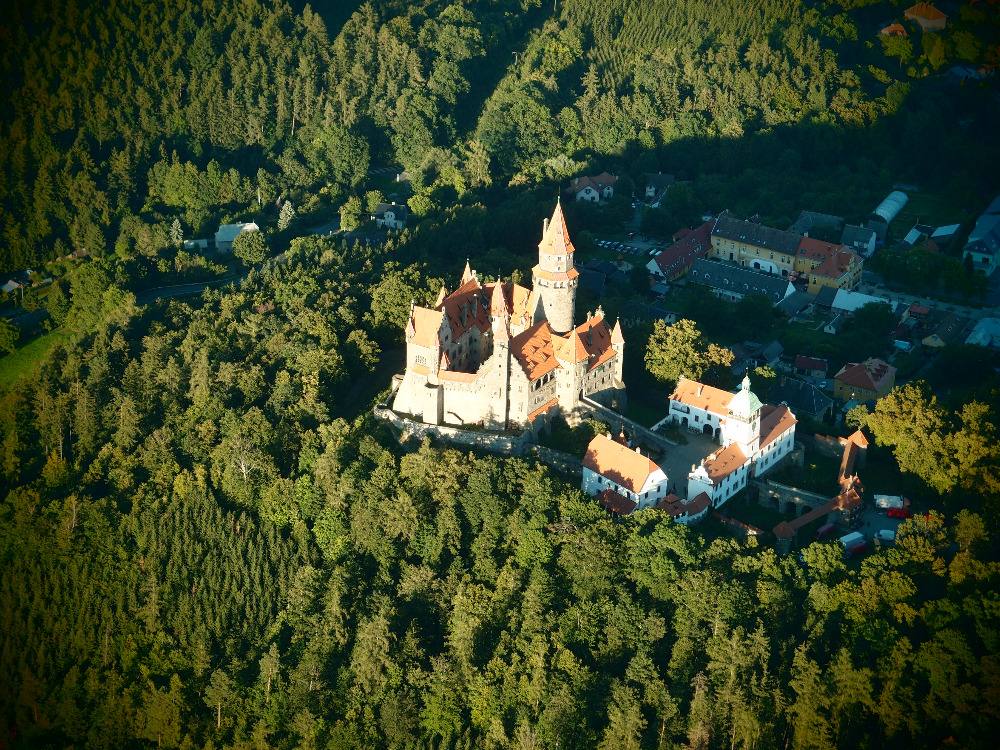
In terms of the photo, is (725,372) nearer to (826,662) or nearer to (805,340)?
(805,340)

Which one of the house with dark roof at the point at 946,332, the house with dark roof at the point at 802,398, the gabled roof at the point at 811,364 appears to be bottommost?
the house with dark roof at the point at 946,332

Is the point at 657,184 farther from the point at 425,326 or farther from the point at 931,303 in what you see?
the point at 425,326

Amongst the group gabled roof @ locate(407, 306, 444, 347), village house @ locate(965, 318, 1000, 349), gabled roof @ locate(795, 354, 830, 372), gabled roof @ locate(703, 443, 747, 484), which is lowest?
gabled roof @ locate(795, 354, 830, 372)

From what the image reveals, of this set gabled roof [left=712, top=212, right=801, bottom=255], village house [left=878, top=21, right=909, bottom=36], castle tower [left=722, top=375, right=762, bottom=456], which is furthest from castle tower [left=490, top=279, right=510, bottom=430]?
village house [left=878, top=21, right=909, bottom=36]

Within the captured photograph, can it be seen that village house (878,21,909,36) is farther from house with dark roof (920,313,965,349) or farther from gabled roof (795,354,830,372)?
gabled roof (795,354,830,372)

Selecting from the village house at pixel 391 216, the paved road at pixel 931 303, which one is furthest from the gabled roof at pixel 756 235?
the village house at pixel 391 216

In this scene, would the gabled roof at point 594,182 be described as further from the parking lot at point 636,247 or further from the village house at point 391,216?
the village house at point 391,216

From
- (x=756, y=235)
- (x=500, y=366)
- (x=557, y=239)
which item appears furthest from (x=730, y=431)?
(x=756, y=235)
